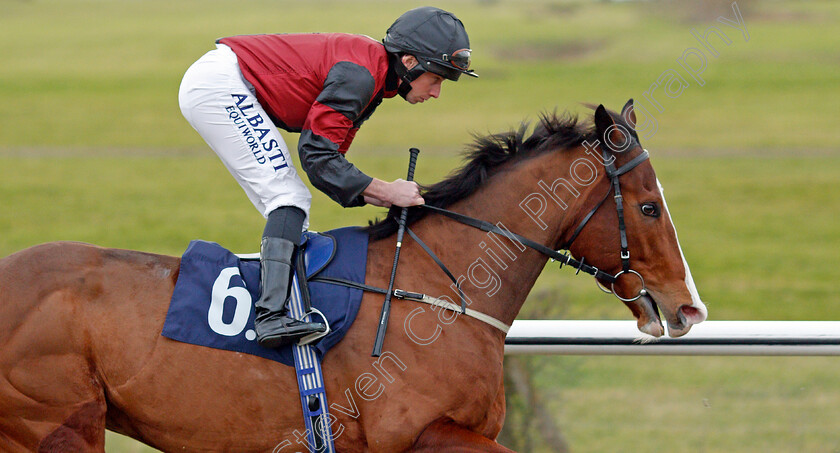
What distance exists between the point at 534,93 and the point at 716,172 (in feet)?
46.7

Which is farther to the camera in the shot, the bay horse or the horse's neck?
the horse's neck

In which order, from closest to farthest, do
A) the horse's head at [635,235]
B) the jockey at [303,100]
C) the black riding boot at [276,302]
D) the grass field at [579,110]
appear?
the black riding boot at [276,302] → the jockey at [303,100] → the horse's head at [635,235] → the grass field at [579,110]

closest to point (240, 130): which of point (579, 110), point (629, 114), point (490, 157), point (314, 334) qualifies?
point (314, 334)

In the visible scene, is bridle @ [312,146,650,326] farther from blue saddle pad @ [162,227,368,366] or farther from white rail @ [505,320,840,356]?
white rail @ [505,320,840,356]

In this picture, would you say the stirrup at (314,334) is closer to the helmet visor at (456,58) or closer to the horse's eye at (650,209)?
the helmet visor at (456,58)

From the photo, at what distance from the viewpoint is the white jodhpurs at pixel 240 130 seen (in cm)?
291

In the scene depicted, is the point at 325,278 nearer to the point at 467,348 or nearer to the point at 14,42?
the point at 467,348

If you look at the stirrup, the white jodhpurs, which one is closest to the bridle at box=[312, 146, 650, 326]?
the stirrup

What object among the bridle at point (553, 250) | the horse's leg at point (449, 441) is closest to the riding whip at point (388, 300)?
the bridle at point (553, 250)

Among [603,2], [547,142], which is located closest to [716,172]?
[547,142]

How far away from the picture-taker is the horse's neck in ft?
9.73

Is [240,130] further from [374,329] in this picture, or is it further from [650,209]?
[650,209]

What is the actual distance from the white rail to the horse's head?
0.56m

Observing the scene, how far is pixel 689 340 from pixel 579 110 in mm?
17564
